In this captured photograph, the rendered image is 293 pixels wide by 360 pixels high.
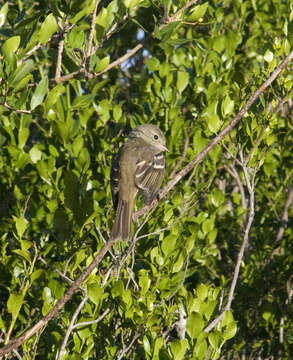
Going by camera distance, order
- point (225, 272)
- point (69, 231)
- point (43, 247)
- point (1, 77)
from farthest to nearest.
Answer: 1. point (225, 272)
2. point (43, 247)
3. point (69, 231)
4. point (1, 77)

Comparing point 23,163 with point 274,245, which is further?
point 274,245

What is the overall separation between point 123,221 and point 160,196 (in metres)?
0.68

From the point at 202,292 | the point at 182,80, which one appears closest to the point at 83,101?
the point at 182,80

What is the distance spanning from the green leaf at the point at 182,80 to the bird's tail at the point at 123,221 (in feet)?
4.03

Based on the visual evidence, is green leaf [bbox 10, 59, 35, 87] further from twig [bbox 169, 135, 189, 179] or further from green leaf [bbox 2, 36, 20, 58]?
twig [bbox 169, 135, 189, 179]

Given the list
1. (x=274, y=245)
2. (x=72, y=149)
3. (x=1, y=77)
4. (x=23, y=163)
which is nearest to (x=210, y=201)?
(x=274, y=245)

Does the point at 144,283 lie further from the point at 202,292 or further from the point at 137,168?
the point at 137,168

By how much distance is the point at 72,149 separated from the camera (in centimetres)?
520

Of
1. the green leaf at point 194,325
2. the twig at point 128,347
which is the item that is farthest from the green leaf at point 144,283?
the green leaf at point 194,325

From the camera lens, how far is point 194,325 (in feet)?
12.3

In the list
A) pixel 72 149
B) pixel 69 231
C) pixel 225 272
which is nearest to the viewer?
pixel 69 231

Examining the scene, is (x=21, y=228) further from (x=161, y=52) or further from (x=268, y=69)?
(x=161, y=52)

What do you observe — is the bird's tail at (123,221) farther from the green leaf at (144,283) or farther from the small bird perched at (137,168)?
the green leaf at (144,283)

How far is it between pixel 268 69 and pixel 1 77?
199cm
